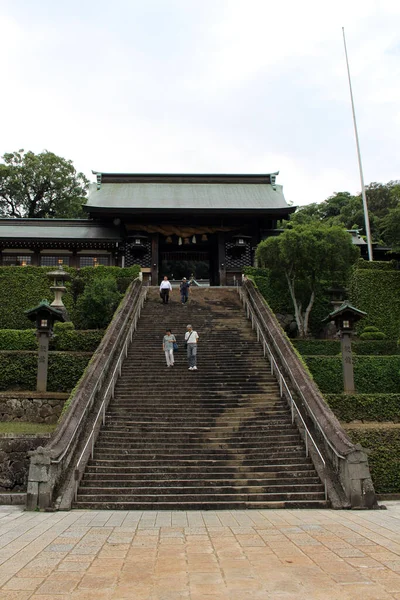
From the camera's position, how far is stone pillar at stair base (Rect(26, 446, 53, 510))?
7914 millimetres

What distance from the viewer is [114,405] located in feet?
38.6

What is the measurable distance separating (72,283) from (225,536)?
17.6 m

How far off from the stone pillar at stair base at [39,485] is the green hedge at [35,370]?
6.43m

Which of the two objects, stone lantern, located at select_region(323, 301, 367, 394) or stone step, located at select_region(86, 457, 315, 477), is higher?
stone lantern, located at select_region(323, 301, 367, 394)

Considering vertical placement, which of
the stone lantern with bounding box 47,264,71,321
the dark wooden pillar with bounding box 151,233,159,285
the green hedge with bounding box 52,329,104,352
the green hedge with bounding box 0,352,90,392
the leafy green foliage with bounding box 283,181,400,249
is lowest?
the green hedge with bounding box 0,352,90,392

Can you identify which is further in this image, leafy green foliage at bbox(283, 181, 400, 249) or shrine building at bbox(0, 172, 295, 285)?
leafy green foliage at bbox(283, 181, 400, 249)

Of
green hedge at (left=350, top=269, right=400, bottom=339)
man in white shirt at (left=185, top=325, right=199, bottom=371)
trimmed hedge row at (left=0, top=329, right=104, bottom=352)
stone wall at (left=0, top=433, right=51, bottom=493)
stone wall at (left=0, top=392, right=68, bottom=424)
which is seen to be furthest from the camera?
green hedge at (left=350, top=269, right=400, bottom=339)

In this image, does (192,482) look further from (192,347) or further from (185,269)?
(185,269)

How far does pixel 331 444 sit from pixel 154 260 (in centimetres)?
1970

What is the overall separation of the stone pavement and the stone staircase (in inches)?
38.7

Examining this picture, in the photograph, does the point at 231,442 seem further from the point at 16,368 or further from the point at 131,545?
the point at 16,368

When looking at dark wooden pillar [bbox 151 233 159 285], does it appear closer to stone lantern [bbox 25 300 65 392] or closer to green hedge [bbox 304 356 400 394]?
stone lantern [bbox 25 300 65 392]

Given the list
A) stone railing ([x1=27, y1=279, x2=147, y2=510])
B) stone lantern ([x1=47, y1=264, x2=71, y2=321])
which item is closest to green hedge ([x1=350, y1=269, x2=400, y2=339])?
stone railing ([x1=27, y1=279, x2=147, y2=510])

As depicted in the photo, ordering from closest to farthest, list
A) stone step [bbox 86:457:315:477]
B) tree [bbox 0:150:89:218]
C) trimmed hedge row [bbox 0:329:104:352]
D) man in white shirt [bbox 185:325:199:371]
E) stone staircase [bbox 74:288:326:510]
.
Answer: stone staircase [bbox 74:288:326:510] → stone step [bbox 86:457:315:477] → man in white shirt [bbox 185:325:199:371] → trimmed hedge row [bbox 0:329:104:352] → tree [bbox 0:150:89:218]
